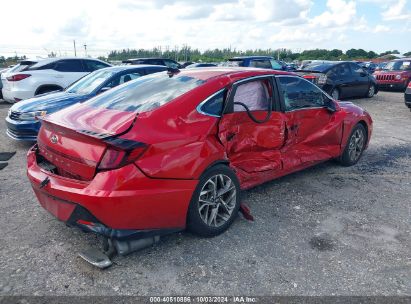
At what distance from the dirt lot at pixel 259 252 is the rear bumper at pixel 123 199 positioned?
0.38 metres

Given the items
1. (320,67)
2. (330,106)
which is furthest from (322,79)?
(330,106)

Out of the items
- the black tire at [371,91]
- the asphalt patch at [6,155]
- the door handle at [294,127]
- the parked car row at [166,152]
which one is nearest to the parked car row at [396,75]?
the black tire at [371,91]

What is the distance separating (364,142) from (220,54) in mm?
57168

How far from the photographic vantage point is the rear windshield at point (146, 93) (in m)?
3.29

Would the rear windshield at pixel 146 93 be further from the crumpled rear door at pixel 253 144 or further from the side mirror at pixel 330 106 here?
the side mirror at pixel 330 106

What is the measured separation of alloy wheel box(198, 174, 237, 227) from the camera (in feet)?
10.8

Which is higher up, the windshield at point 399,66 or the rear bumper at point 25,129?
the windshield at point 399,66

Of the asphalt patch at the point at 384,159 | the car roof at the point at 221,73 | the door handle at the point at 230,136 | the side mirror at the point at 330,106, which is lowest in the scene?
the asphalt patch at the point at 384,159

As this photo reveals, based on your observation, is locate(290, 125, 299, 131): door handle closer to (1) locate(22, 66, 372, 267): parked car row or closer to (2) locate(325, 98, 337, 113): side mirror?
(1) locate(22, 66, 372, 267): parked car row

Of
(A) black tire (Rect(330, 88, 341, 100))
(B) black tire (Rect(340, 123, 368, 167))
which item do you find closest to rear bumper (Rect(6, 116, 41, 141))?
(B) black tire (Rect(340, 123, 368, 167))

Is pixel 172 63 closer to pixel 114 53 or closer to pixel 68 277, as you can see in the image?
pixel 68 277

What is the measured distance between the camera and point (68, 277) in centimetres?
281

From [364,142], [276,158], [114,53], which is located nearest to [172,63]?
[364,142]

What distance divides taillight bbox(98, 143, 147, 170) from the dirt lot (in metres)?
0.88
